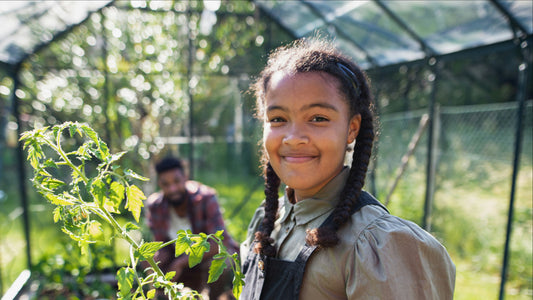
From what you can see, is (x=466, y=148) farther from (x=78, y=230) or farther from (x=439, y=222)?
(x=78, y=230)

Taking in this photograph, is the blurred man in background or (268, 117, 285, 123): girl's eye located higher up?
(268, 117, 285, 123): girl's eye

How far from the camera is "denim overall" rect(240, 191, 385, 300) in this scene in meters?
0.96

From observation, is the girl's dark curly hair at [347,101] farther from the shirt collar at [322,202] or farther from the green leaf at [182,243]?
the green leaf at [182,243]

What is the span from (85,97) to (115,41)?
0.72 m

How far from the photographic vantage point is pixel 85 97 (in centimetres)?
405

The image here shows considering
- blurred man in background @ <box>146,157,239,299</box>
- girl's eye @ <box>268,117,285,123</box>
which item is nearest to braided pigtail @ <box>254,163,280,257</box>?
girl's eye @ <box>268,117,285,123</box>

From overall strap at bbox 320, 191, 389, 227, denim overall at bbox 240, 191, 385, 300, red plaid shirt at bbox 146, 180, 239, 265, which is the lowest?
red plaid shirt at bbox 146, 180, 239, 265

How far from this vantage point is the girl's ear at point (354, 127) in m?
1.09

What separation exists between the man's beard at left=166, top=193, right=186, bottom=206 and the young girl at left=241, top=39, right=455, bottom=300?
2079mm

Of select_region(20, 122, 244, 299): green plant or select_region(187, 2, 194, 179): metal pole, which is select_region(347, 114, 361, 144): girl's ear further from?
select_region(187, 2, 194, 179): metal pole

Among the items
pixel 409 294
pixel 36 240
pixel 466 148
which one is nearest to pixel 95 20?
pixel 36 240

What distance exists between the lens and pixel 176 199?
320 cm

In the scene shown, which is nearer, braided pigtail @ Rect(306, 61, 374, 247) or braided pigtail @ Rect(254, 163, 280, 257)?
braided pigtail @ Rect(306, 61, 374, 247)

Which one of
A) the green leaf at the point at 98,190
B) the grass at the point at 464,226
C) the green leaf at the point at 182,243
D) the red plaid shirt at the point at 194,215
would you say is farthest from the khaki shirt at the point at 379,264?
the grass at the point at 464,226
